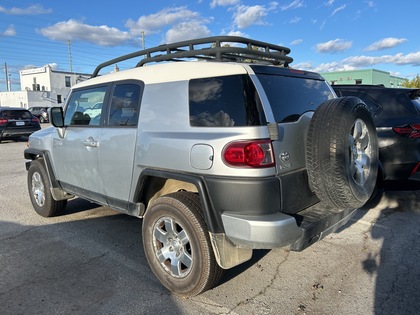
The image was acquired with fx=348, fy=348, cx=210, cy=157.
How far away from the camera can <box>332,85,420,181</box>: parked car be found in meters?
4.96

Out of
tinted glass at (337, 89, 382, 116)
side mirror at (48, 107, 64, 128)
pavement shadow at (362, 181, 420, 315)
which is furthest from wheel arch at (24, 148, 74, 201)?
tinted glass at (337, 89, 382, 116)

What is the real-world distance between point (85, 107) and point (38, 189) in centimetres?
176

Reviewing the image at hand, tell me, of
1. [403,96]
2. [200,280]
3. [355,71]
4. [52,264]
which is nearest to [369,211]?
[403,96]

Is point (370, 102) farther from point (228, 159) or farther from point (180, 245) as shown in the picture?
point (180, 245)

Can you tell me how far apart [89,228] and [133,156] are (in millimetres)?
1904

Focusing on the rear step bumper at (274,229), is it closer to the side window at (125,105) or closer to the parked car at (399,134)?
the side window at (125,105)

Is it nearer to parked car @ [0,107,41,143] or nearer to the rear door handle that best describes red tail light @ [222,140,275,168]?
the rear door handle

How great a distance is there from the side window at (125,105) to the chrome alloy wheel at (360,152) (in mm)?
1985

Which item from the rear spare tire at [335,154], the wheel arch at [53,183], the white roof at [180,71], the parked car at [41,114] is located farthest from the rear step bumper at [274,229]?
the parked car at [41,114]

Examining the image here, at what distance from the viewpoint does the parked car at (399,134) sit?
496cm

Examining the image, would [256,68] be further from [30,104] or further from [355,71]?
[30,104]

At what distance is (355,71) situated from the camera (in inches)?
1325

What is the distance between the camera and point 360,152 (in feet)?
10.3

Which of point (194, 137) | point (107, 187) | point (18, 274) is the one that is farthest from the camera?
point (107, 187)
